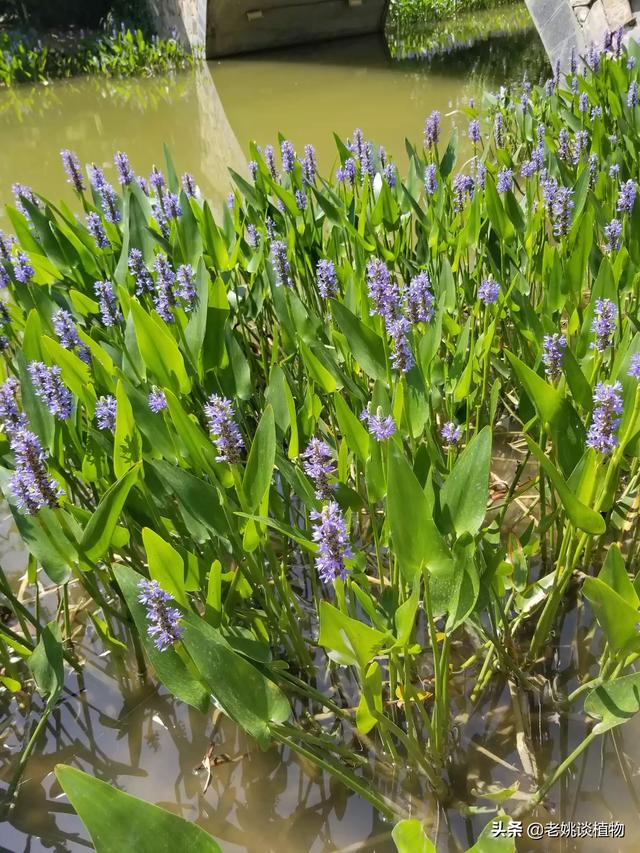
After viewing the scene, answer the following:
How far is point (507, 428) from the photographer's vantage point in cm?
187

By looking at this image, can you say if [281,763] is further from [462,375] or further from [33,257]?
[33,257]

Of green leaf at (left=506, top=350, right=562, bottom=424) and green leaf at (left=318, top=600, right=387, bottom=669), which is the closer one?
green leaf at (left=318, top=600, right=387, bottom=669)

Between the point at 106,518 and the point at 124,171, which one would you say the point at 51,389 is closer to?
the point at 106,518

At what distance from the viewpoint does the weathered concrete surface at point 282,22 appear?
10.0 meters

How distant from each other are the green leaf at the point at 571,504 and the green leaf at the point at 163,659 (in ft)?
1.78

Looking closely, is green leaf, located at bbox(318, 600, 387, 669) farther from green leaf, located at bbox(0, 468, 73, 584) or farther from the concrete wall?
the concrete wall

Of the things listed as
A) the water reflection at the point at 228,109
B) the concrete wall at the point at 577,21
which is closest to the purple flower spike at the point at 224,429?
the water reflection at the point at 228,109

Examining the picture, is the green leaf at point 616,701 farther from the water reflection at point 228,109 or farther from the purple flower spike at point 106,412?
the water reflection at point 228,109

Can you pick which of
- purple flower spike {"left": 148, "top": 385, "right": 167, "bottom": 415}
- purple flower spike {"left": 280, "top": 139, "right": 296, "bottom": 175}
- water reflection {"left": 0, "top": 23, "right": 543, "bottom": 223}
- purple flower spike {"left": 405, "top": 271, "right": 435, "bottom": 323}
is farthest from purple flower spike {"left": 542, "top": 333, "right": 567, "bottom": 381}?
water reflection {"left": 0, "top": 23, "right": 543, "bottom": 223}

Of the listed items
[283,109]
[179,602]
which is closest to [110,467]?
[179,602]

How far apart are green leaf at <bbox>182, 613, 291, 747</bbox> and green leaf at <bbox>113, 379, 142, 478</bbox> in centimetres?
32

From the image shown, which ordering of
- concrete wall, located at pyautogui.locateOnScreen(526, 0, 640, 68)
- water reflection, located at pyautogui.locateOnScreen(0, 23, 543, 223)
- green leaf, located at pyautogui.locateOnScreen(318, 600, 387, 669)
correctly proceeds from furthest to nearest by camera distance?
water reflection, located at pyautogui.locateOnScreen(0, 23, 543, 223), concrete wall, located at pyautogui.locateOnScreen(526, 0, 640, 68), green leaf, located at pyautogui.locateOnScreen(318, 600, 387, 669)

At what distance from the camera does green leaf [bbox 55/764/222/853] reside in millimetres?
633

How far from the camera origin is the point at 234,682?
0.90 m
